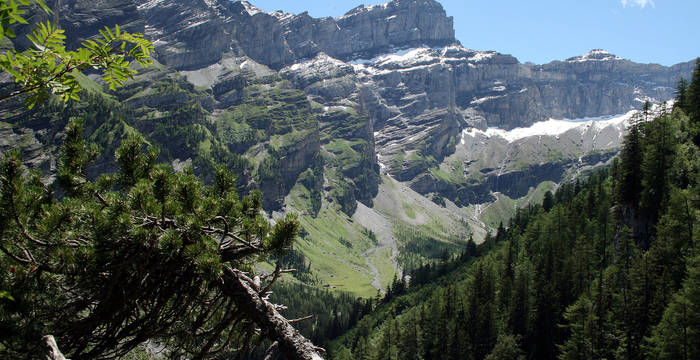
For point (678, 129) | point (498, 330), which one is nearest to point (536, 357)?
point (498, 330)

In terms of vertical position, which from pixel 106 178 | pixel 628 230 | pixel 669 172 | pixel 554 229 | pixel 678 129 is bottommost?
pixel 554 229

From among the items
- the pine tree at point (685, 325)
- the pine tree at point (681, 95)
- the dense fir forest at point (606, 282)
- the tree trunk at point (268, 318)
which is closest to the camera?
the tree trunk at point (268, 318)

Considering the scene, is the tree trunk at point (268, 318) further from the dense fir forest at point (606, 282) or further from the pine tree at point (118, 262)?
the dense fir forest at point (606, 282)

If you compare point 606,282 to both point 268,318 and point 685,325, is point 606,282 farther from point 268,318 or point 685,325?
point 268,318

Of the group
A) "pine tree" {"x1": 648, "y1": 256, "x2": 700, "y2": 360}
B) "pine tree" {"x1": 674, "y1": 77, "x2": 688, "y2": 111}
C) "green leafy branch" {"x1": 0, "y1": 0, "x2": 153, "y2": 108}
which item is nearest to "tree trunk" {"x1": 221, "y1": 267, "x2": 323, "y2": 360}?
"green leafy branch" {"x1": 0, "y1": 0, "x2": 153, "y2": 108}

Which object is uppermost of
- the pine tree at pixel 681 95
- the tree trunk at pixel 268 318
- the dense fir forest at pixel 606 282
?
the pine tree at pixel 681 95

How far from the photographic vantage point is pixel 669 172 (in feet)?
144

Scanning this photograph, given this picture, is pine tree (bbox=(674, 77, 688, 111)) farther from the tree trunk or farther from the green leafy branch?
the green leafy branch

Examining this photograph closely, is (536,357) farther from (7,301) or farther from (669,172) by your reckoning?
(7,301)

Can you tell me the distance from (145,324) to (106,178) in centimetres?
271

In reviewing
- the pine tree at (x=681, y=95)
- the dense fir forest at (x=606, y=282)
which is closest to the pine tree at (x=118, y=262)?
the dense fir forest at (x=606, y=282)

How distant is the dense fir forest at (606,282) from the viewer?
3469 centimetres

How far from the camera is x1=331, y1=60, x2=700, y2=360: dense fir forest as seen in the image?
3469 cm

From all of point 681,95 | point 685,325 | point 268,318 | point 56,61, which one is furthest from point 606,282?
point 56,61
